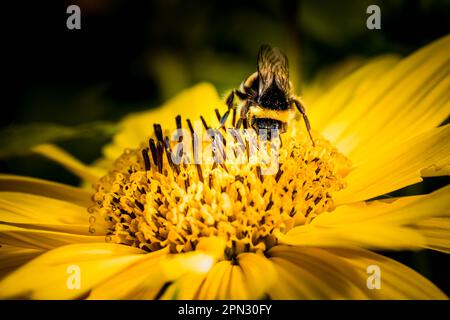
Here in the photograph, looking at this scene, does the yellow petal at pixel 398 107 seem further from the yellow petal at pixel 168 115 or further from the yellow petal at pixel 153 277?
the yellow petal at pixel 153 277

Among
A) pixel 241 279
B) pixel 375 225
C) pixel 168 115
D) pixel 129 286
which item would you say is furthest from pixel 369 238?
pixel 168 115

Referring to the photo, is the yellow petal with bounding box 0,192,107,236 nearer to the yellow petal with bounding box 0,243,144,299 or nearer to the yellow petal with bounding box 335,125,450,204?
the yellow petal with bounding box 0,243,144,299

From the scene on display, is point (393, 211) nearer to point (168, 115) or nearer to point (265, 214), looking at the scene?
point (265, 214)

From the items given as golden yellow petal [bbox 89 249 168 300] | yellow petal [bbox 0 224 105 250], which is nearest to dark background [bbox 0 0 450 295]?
yellow petal [bbox 0 224 105 250]

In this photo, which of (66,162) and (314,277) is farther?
(66,162)

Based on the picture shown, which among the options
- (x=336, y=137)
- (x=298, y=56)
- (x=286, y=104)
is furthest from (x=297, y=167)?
(x=298, y=56)
